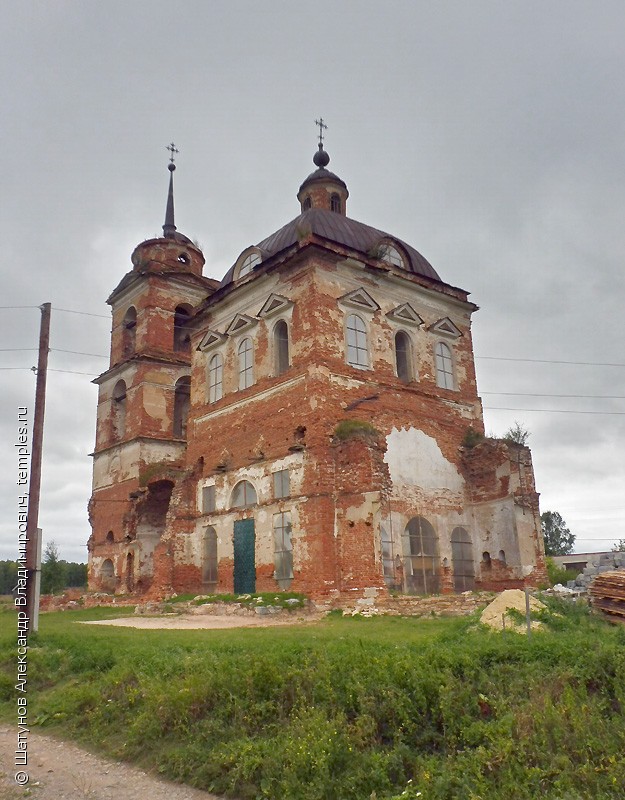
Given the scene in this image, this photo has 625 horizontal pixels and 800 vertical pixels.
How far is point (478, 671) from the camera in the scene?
7.03 m

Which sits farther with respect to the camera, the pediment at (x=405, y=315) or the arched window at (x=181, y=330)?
the arched window at (x=181, y=330)

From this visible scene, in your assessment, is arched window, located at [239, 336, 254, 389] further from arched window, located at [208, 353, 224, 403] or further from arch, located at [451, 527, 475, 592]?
arch, located at [451, 527, 475, 592]

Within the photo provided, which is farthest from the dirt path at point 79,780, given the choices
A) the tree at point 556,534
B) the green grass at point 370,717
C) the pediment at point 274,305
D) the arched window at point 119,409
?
the tree at point 556,534

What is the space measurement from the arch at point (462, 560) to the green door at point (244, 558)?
6624 mm

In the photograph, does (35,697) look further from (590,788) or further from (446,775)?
(590,788)

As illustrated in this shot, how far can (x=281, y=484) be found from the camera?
68.4 ft

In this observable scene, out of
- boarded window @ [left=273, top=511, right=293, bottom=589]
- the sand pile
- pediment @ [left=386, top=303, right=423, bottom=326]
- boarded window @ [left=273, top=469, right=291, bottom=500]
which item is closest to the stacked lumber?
the sand pile

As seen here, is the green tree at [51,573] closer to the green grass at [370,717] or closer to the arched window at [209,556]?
the arched window at [209,556]

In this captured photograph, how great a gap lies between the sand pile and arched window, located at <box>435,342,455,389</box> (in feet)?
42.1

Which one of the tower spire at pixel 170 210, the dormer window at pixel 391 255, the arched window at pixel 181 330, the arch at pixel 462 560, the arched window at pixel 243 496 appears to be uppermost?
the tower spire at pixel 170 210

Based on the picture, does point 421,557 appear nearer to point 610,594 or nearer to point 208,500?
point 208,500

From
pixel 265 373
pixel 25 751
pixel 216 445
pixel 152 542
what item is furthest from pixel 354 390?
pixel 25 751

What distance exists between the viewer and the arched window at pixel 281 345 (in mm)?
22766

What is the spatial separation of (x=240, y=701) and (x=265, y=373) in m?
16.4
